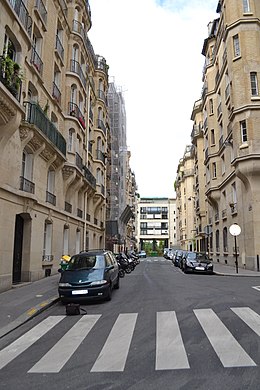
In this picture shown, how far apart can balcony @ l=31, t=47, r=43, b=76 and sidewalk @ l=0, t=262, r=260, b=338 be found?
416 inches

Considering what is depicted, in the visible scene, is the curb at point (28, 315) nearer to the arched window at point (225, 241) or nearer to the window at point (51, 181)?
the window at point (51, 181)

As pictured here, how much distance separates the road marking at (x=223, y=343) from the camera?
4957mm

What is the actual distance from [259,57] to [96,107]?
1622cm

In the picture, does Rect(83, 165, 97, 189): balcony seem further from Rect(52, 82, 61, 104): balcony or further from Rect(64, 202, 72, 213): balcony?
Rect(52, 82, 61, 104): balcony

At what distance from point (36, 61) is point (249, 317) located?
613 inches

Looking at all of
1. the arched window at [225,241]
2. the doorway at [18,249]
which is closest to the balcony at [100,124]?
the arched window at [225,241]

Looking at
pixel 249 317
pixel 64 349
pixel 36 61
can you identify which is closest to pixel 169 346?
pixel 64 349

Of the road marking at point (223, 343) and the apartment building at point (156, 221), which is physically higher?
the apartment building at point (156, 221)

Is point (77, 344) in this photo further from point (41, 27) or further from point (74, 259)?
point (41, 27)

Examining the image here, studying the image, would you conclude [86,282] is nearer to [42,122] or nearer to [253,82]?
[42,122]

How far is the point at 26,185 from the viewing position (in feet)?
51.6

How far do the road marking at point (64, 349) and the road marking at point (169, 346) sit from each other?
1452 millimetres

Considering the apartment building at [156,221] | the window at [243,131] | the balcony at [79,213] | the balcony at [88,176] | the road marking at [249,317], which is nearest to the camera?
the road marking at [249,317]

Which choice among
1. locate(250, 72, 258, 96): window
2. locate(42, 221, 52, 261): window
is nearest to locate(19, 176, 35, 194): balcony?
locate(42, 221, 52, 261): window
